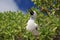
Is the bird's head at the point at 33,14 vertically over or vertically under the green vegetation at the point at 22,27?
over

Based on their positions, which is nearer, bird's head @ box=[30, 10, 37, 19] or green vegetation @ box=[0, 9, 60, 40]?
green vegetation @ box=[0, 9, 60, 40]

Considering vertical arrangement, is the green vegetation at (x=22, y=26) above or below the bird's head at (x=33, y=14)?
below

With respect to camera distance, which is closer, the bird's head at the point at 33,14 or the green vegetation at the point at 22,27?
the green vegetation at the point at 22,27

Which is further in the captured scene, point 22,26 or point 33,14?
point 33,14

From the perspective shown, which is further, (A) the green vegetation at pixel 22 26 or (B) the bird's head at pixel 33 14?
(B) the bird's head at pixel 33 14

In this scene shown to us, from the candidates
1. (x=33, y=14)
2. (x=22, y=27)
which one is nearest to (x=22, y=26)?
(x=22, y=27)

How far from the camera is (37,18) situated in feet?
14.1

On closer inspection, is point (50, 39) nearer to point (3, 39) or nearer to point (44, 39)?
point (44, 39)

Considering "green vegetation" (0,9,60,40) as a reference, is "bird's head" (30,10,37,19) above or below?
above

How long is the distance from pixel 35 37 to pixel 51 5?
2.59ft

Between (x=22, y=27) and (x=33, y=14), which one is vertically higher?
(x=33, y=14)

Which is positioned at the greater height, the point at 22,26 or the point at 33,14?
the point at 33,14

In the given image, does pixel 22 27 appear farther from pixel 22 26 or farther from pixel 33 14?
pixel 33 14

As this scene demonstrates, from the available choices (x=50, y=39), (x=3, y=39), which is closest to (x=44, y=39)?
(x=50, y=39)
